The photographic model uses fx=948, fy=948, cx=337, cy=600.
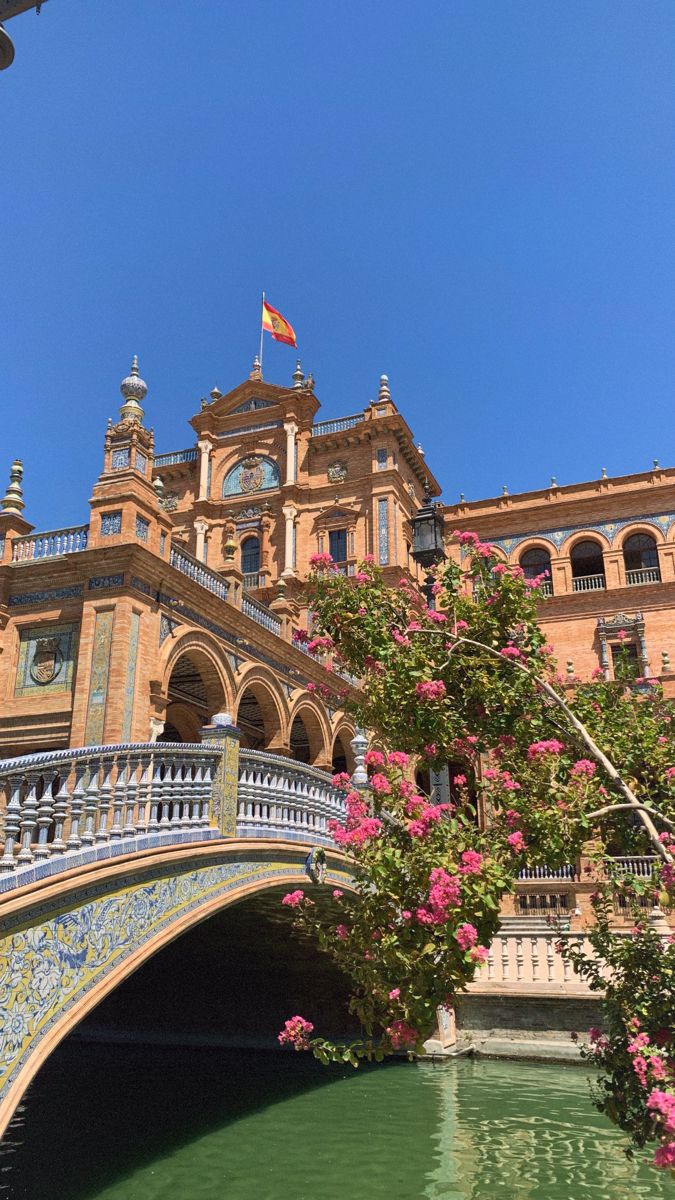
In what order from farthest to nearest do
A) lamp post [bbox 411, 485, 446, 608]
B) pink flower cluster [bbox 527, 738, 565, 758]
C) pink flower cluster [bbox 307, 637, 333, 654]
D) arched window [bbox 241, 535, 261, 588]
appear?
arched window [bbox 241, 535, 261, 588], lamp post [bbox 411, 485, 446, 608], pink flower cluster [bbox 307, 637, 333, 654], pink flower cluster [bbox 527, 738, 565, 758]

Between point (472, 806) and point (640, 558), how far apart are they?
31.2 meters

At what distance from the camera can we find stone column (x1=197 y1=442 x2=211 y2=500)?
118 ft

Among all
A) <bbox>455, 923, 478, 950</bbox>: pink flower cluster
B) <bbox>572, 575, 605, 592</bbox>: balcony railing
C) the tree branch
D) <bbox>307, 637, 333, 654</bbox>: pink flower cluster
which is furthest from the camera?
<bbox>572, 575, 605, 592</bbox>: balcony railing

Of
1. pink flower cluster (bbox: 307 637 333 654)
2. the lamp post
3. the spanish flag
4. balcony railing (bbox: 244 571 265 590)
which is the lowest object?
pink flower cluster (bbox: 307 637 333 654)

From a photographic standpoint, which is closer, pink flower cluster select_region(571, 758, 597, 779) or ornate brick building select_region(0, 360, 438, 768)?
pink flower cluster select_region(571, 758, 597, 779)

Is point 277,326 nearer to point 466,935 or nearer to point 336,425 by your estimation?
point 336,425

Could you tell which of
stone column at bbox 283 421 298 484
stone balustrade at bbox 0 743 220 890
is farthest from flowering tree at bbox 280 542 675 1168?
stone column at bbox 283 421 298 484

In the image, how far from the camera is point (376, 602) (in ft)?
28.7

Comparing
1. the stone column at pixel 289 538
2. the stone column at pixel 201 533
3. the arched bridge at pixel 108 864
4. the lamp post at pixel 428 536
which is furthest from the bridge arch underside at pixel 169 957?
the stone column at pixel 201 533

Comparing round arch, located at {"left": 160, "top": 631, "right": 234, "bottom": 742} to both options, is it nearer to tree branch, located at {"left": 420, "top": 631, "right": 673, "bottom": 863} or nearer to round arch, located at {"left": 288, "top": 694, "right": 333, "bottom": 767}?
round arch, located at {"left": 288, "top": 694, "right": 333, "bottom": 767}

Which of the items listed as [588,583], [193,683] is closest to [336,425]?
[588,583]

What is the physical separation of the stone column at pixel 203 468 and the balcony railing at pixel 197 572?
16.3m

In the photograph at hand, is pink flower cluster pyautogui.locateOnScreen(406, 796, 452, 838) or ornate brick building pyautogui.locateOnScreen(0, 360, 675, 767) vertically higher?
ornate brick building pyautogui.locateOnScreen(0, 360, 675, 767)

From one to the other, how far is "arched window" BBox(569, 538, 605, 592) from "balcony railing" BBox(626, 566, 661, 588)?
3.36ft
